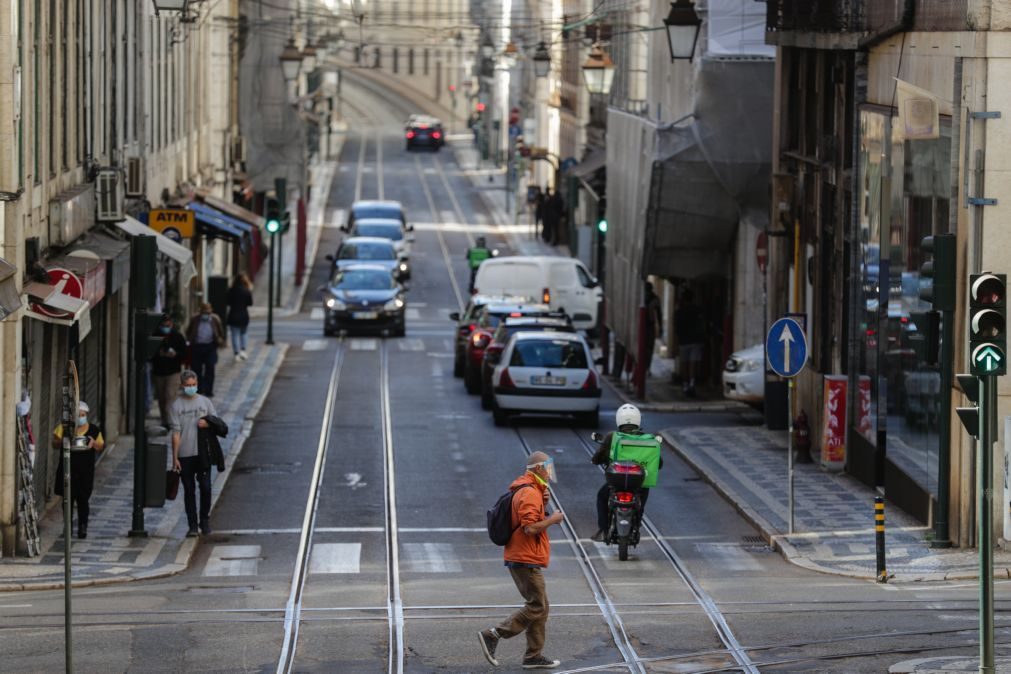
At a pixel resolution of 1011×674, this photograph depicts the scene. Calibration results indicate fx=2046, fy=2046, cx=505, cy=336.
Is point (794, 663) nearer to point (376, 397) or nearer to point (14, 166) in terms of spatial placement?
point (14, 166)

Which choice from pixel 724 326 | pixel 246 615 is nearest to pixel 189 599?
pixel 246 615

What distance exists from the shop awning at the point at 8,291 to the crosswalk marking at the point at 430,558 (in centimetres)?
433

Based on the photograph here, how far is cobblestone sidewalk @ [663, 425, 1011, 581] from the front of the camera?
61.4ft

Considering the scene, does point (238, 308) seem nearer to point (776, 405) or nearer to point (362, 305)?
point (362, 305)

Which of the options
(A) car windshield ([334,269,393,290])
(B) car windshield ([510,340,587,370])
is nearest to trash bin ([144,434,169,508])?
(B) car windshield ([510,340,587,370])

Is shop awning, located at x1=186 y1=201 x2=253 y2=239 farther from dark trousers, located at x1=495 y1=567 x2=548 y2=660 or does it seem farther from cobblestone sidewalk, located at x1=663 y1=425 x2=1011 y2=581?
dark trousers, located at x1=495 y1=567 x2=548 y2=660

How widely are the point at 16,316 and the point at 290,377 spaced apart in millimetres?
19762

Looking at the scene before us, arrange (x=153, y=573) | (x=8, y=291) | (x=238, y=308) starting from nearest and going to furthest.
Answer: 1. (x=8, y=291)
2. (x=153, y=573)
3. (x=238, y=308)

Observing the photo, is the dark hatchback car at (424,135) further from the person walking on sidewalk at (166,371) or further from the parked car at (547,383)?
the person walking on sidewalk at (166,371)

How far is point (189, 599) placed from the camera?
17.3 m

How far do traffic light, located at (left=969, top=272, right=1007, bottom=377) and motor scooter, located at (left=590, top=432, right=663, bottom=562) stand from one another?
6663 millimetres

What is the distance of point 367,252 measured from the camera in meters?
55.4

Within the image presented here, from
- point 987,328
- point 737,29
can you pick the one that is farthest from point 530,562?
point 737,29

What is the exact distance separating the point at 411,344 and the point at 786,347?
25.1 metres
